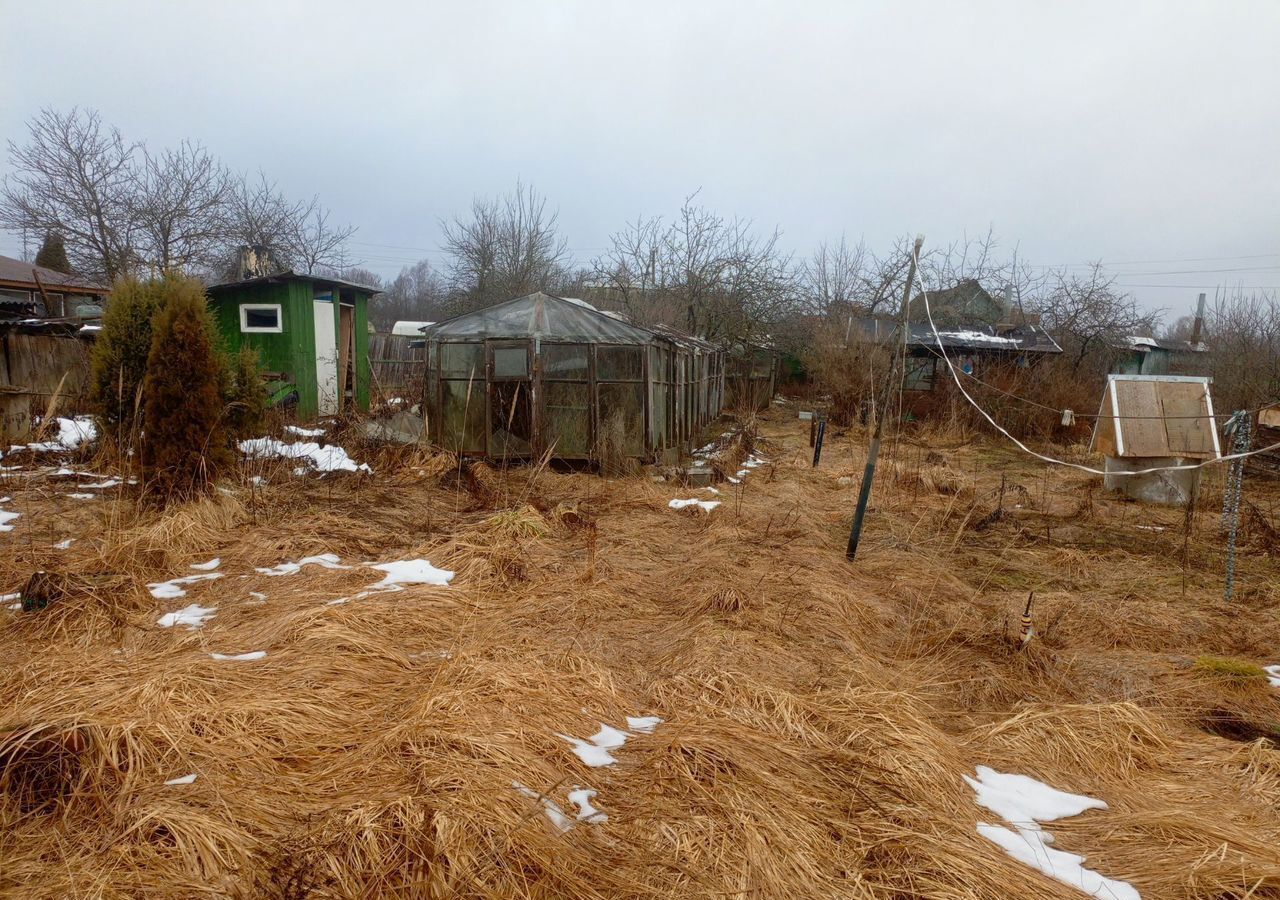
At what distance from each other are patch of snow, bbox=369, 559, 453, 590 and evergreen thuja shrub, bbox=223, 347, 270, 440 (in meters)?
3.26

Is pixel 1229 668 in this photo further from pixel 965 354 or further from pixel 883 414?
pixel 965 354

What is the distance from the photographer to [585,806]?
2.43 metres

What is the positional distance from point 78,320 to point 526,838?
44.5 ft

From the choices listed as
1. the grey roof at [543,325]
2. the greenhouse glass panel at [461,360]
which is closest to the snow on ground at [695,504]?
the grey roof at [543,325]

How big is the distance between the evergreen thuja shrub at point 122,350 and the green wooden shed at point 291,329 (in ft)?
13.6

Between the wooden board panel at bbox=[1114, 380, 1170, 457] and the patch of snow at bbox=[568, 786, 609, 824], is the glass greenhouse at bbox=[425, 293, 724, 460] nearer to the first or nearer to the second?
the wooden board panel at bbox=[1114, 380, 1170, 457]

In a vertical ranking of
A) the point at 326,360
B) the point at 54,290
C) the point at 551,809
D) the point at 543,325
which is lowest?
the point at 551,809

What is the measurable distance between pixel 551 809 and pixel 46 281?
1858 cm

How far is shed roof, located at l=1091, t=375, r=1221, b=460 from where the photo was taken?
8953 millimetres

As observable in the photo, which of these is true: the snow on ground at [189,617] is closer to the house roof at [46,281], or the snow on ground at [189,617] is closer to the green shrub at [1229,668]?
the green shrub at [1229,668]

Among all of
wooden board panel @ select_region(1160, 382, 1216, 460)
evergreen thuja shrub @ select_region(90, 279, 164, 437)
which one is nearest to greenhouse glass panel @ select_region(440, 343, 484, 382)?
evergreen thuja shrub @ select_region(90, 279, 164, 437)

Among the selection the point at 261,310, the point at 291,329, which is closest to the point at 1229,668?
the point at 291,329

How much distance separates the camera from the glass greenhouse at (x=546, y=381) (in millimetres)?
9445

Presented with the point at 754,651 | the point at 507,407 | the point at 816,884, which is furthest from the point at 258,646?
the point at 507,407
